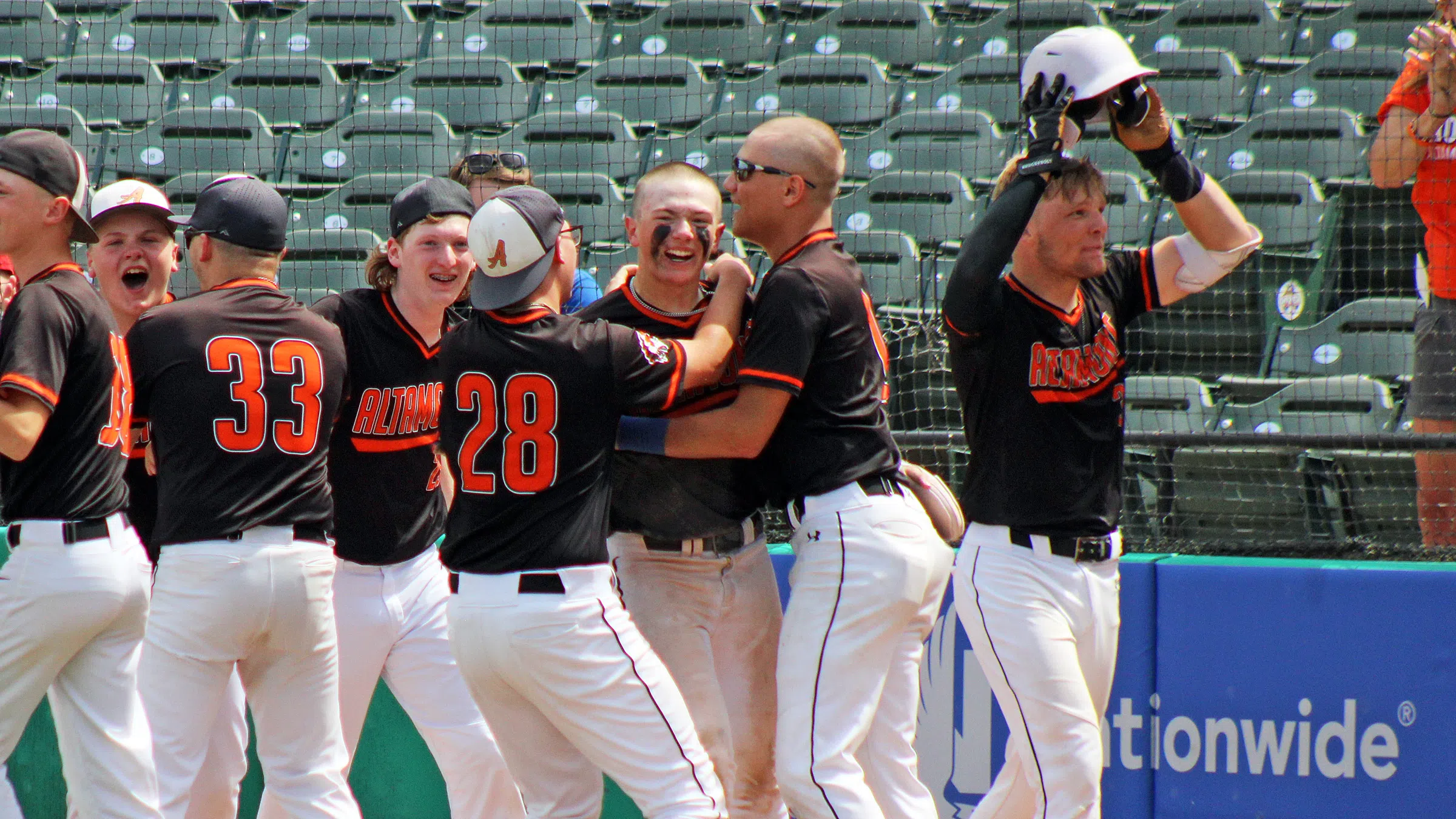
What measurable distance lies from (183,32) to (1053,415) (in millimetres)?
6267

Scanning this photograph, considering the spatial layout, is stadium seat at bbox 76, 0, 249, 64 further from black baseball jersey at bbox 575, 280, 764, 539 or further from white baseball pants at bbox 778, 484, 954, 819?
white baseball pants at bbox 778, 484, 954, 819

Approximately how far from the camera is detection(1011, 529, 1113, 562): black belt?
319 cm

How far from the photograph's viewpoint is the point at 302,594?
319cm

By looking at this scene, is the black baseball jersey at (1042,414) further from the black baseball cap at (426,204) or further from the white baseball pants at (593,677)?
the black baseball cap at (426,204)

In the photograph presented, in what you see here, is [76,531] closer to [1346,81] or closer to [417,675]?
[417,675]

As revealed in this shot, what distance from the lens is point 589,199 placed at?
6.19 m

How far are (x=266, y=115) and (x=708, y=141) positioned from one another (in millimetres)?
2707

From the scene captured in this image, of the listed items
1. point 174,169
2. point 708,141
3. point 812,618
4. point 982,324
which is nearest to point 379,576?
point 812,618

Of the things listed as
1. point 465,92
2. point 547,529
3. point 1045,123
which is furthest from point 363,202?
point 1045,123

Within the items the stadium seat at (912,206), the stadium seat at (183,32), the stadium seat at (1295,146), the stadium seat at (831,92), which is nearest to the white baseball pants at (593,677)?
the stadium seat at (912,206)

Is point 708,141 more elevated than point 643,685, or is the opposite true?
point 708,141

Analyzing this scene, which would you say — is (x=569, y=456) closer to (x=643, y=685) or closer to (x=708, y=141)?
(x=643, y=685)

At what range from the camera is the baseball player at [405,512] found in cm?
355

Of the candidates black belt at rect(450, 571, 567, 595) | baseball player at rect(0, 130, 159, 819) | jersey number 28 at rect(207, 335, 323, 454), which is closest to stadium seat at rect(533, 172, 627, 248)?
jersey number 28 at rect(207, 335, 323, 454)
